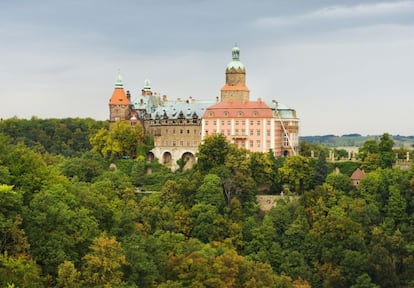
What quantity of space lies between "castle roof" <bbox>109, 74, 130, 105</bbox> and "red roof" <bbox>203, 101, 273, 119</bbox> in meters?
9.81

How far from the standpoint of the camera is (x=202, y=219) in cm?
6034

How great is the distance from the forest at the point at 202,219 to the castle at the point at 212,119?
2.43 meters

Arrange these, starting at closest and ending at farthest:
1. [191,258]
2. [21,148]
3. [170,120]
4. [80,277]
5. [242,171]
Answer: [80,277], [191,258], [21,148], [242,171], [170,120]

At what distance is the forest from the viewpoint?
40719mm

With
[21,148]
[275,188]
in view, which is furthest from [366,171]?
[21,148]

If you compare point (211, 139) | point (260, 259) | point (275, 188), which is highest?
point (211, 139)

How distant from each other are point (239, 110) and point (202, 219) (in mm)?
17203

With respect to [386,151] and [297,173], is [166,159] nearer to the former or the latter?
[297,173]

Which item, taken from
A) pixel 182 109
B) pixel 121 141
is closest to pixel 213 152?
pixel 182 109

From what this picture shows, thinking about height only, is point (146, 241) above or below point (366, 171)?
below

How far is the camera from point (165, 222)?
58750 mm

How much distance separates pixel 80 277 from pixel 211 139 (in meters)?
30.5

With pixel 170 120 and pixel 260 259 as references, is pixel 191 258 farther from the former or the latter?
pixel 170 120

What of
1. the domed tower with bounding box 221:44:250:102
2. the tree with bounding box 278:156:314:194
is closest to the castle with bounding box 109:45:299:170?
the domed tower with bounding box 221:44:250:102
